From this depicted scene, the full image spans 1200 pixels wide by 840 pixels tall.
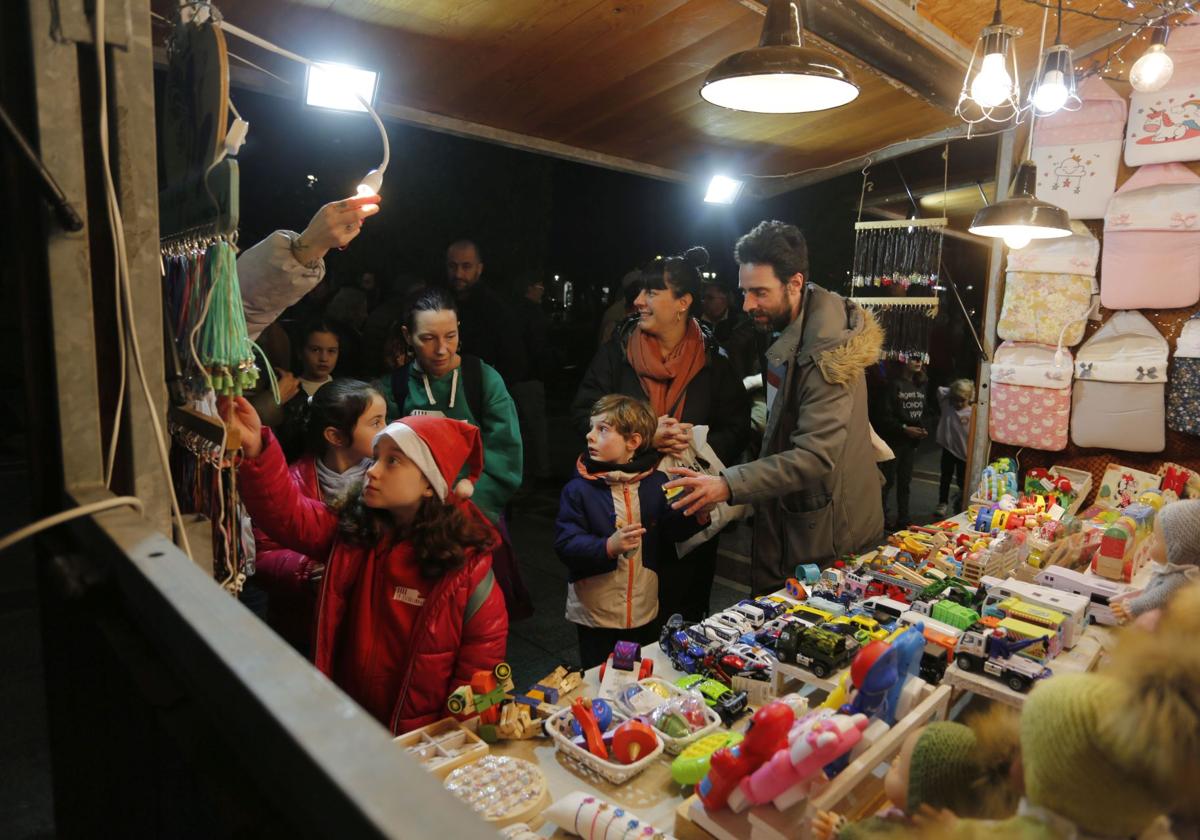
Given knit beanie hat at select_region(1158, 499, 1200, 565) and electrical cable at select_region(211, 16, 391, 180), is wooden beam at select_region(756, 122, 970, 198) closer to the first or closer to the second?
knit beanie hat at select_region(1158, 499, 1200, 565)

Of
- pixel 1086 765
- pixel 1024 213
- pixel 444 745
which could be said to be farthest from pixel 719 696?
pixel 1024 213

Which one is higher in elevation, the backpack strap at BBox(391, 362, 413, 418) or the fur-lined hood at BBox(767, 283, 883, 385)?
the fur-lined hood at BBox(767, 283, 883, 385)

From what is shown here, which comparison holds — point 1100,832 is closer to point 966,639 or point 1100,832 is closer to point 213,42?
point 966,639

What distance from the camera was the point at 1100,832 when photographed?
69 centimetres

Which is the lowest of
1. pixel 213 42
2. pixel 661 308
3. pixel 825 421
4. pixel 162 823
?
pixel 162 823

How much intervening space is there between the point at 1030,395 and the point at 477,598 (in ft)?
10.7

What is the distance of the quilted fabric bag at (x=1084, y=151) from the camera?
357 cm

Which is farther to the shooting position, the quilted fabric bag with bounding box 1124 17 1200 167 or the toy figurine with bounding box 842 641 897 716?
the quilted fabric bag with bounding box 1124 17 1200 167

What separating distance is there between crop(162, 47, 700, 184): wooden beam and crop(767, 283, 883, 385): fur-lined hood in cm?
215

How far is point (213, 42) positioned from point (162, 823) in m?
1.08

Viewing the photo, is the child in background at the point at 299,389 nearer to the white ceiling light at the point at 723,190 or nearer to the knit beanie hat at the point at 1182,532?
the knit beanie hat at the point at 1182,532

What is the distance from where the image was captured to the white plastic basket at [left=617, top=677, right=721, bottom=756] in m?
1.49

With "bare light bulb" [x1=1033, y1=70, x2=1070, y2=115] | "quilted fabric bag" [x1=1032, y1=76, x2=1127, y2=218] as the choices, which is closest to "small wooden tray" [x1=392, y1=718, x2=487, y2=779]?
"bare light bulb" [x1=1033, y1=70, x2=1070, y2=115]

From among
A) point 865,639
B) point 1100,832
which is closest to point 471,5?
point 865,639
